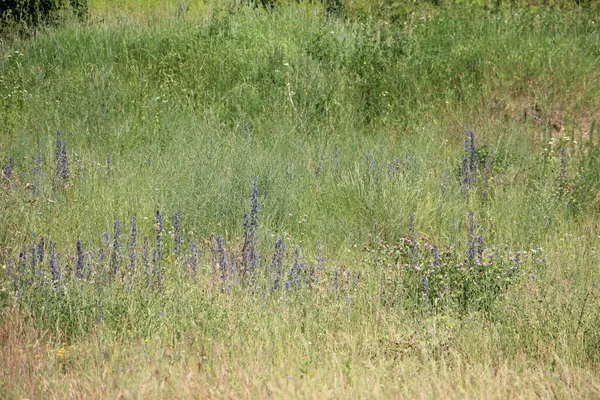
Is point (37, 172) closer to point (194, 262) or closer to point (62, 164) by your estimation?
point (62, 164)

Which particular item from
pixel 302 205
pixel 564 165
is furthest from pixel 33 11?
pixel 564 165

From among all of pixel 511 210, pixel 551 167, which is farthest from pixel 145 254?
pixel 551 167

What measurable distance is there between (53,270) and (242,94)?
15.7 ft

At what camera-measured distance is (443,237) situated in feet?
19.7

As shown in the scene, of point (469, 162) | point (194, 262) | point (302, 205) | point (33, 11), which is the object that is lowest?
point (302, 205)

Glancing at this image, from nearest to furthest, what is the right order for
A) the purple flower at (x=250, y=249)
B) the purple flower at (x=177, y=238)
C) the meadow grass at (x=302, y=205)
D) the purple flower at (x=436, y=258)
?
1. the meadow grass at (x=302, y=205)
2. the purple flower at (x=250, y=249)
3. the purple flower at (x=436, y=258)
4. the purple flower at (x=177, y=238)

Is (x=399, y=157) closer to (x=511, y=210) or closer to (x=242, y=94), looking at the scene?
(x=511, y=210)

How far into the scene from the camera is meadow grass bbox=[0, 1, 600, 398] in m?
3.79

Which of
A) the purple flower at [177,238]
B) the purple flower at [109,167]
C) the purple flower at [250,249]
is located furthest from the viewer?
the purple flower at [109,167]

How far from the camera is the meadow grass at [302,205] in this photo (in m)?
3.79

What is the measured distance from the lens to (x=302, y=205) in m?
6.36

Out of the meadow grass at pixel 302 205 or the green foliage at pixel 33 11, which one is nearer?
the meadow grass at pixel 302 205

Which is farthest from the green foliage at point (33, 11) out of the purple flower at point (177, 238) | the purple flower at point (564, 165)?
the purple flower at point (564, 165)

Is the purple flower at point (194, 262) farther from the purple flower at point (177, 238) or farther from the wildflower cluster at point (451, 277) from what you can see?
the wildflower cluster at point (451, 277)
